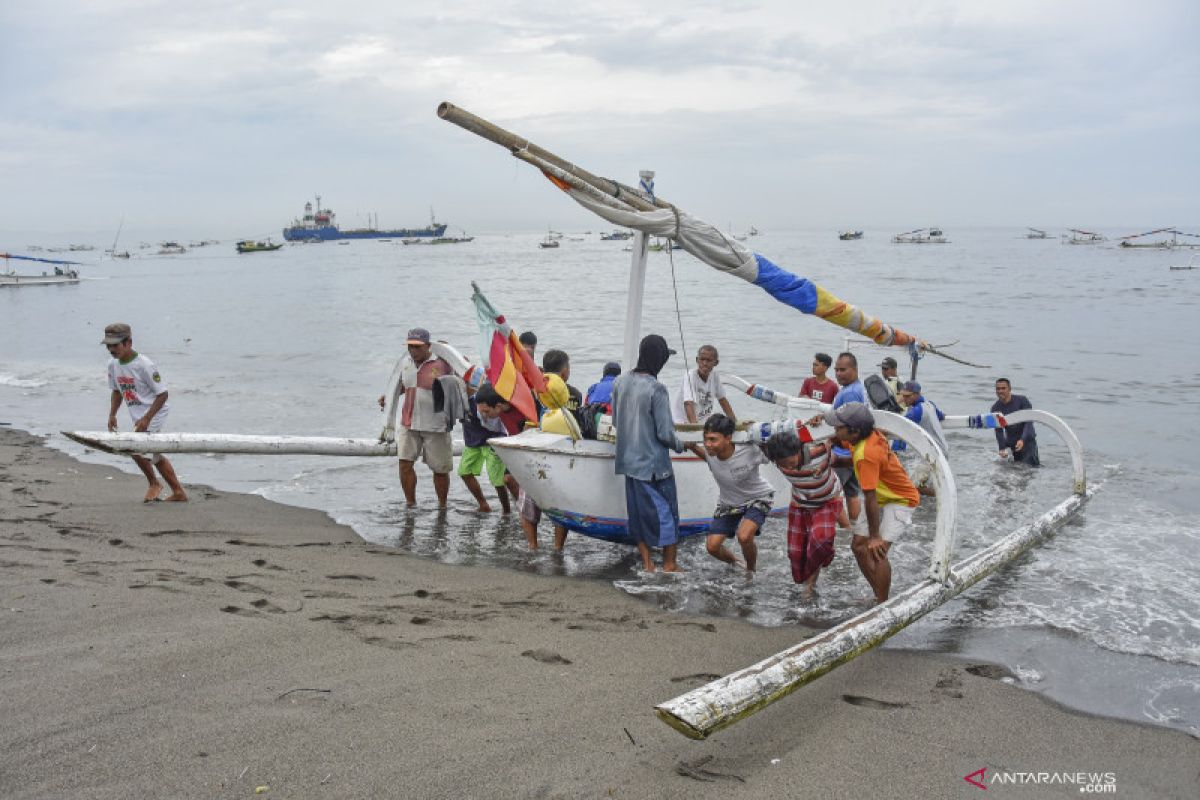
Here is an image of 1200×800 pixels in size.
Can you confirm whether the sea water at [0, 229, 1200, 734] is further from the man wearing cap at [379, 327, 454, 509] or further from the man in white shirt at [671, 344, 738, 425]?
the man wearing cap at [379, 327, 454, 509]

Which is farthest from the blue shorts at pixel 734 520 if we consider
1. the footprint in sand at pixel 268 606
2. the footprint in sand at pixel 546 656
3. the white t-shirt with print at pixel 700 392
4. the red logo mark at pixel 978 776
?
the footprint in sand at pixel 268 606

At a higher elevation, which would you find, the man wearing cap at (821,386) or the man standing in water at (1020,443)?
the man wearing cap at (821,386)

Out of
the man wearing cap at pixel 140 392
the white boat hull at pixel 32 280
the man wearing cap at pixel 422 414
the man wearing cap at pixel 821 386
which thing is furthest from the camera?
the white boat hull at pixel 32 280

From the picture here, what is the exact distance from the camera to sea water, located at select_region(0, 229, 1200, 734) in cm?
634

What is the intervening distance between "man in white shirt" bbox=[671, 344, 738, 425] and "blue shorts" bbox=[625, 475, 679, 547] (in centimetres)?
233

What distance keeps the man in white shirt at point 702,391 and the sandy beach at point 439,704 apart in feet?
10.3

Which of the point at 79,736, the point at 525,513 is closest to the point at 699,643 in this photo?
the point at 525,513

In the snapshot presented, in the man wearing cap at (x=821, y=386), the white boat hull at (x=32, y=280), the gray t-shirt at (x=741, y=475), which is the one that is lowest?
the gray t-shirt at (x=741, y=475)

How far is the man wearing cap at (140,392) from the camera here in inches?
325

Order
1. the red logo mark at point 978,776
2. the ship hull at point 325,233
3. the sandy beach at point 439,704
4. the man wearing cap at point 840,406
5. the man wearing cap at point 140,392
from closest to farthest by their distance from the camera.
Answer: the sandy beach at point 439,704 → the red logo mark at point 978,776 → the man wearing cap at point 840,406 → the man wearing cap at point 140,392 → the ship hull at point 325,233

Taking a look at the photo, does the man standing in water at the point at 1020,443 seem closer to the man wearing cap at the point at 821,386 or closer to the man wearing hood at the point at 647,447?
the man wearing cap at the point at 821,386

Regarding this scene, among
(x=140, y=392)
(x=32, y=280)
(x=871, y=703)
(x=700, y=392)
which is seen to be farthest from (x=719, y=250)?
(x=32, y=280)

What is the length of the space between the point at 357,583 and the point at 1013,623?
4558 millimetres

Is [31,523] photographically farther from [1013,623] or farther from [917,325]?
[917,325]
